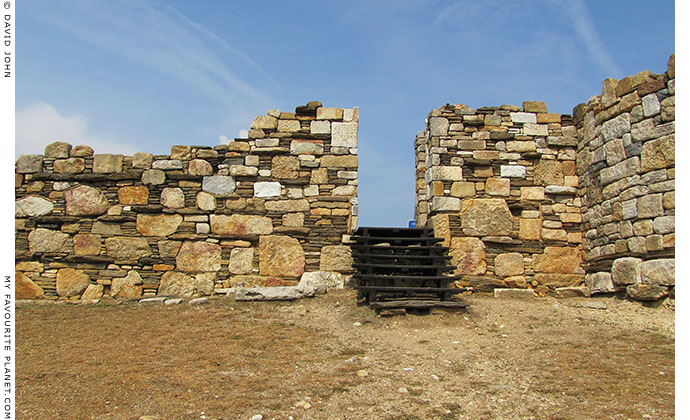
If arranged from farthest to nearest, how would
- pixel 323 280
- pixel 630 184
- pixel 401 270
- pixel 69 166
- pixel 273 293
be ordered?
pixel 69 166 < pixel 323 280 < pixel 401 270 < pixel 273 293 < pixel 630 184

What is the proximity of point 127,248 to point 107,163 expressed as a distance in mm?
1616

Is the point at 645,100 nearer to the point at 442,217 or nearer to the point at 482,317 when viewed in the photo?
the point at 442,217

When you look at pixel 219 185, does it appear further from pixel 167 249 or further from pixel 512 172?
pixel 512 172

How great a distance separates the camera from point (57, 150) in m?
8.77

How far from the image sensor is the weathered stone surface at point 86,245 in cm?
852

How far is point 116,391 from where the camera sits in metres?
4.29

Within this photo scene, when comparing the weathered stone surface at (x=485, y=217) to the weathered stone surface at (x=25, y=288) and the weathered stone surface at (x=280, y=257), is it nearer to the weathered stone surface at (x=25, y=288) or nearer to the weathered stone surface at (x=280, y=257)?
the weathered stone surface at (x=280, y=257)

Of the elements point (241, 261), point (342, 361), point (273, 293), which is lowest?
point (342, 361)

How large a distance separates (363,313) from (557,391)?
3.10m

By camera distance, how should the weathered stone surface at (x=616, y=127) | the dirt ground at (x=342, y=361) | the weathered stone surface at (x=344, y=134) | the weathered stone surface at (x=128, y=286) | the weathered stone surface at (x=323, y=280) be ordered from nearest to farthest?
the dirt ground at (x=342, y=361) < the weathered stone surface at (x=616, y=127) < the weathered stone surface at (x=323, y=280) < the weathered stone surface at (x=128, y=286) < the weathered stone surface at (x=344, y=134)

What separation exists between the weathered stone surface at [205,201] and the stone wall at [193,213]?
18mm

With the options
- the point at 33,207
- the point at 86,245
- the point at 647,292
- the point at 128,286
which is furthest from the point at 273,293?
the point at 647,292

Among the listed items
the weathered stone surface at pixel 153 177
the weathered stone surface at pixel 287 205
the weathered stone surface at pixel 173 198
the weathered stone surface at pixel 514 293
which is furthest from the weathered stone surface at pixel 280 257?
the weathered stone surface at pixel 514 293

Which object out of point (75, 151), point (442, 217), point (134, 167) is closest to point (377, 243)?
point (442, 217)
